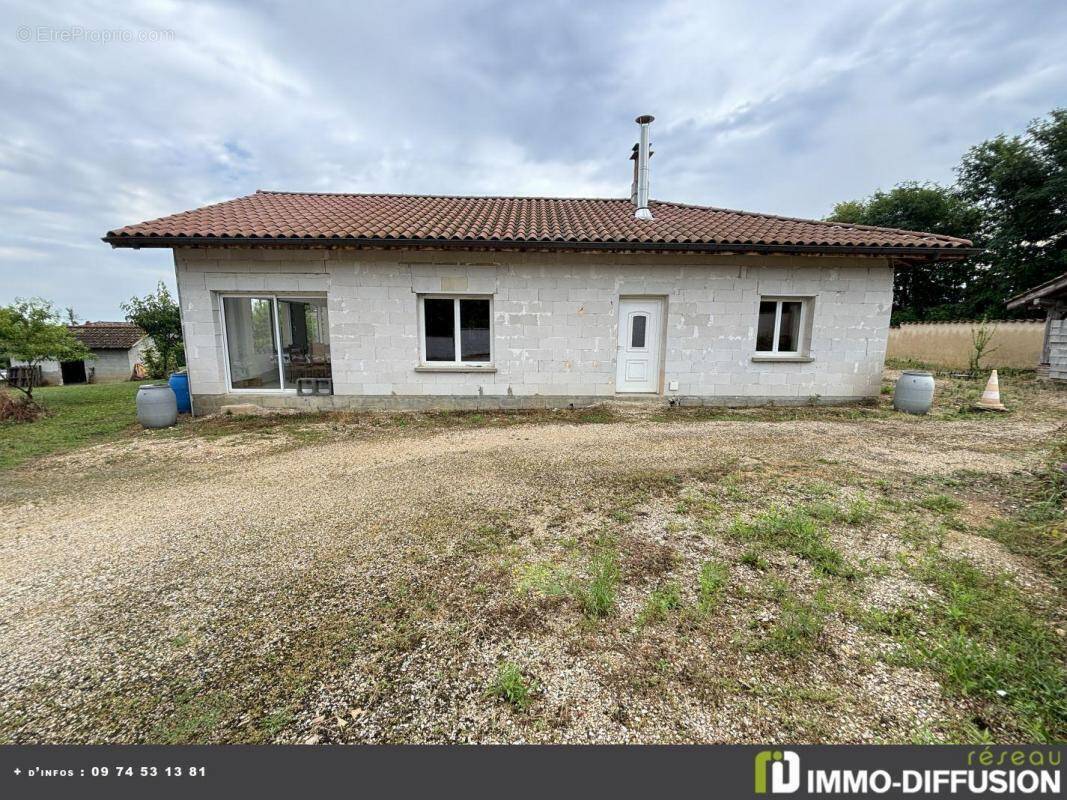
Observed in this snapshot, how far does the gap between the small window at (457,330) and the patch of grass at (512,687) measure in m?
6.66

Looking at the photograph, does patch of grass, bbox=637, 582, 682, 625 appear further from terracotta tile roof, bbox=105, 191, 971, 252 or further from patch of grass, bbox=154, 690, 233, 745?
terracotta tile roof, bbox=105, 191, 971, 252

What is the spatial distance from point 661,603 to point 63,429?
10.1m

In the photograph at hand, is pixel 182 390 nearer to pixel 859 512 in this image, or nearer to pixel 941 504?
pixel 859 512

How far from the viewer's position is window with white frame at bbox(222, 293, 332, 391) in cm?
816

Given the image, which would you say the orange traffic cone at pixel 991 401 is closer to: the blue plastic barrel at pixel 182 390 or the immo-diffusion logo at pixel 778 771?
the immo-diffusion logo at pixel 778 771

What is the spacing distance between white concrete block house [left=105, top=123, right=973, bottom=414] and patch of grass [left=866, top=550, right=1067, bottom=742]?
6.14 metres

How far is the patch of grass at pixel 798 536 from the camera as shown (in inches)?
117

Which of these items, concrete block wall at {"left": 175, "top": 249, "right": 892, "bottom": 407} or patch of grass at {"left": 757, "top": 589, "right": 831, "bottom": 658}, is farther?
concrete block wall at {"left": 175, "top": 249, "right": 892, "bottom": 407}

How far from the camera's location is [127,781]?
165 cm

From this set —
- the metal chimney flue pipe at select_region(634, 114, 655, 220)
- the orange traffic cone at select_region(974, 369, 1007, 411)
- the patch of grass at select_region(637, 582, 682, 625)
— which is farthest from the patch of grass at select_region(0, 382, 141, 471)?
the orange traffic cone at select_region(974, 369, 1007, 411)

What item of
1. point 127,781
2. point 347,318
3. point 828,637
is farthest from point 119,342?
point 828,637

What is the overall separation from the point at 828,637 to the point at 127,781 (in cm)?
323

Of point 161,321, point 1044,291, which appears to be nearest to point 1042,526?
point 1044,291

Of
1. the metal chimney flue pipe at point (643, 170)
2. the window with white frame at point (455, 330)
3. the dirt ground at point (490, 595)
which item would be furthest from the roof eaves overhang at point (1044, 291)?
the window with white frame at point (455, 330)
